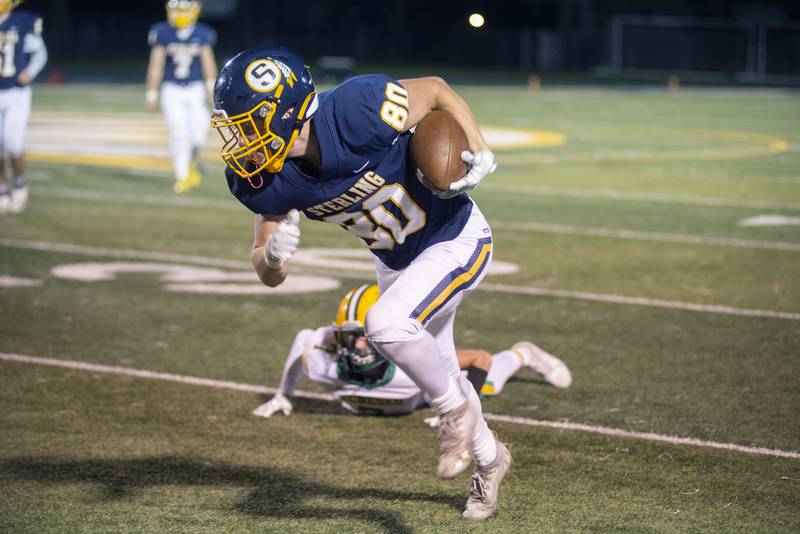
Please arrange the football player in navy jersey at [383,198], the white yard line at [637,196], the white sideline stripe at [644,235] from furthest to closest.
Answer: the white yard line at [637,196] → the white sideline stripe at [644,235] → the football player in navy jersey at [383,198]

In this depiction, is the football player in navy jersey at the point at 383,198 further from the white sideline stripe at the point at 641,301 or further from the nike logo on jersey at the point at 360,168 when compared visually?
the white sideline stripe at the point at 641,301

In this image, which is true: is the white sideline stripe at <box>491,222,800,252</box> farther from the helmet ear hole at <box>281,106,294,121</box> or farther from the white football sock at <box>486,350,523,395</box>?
the helmet ear hole at <box>281,106,294,121</box>

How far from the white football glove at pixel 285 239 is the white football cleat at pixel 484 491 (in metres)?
1.02

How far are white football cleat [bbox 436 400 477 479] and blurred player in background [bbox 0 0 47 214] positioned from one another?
8362 millimetres

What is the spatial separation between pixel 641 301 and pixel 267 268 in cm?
413

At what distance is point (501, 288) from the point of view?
27.5 ft

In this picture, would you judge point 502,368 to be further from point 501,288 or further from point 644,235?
point 644,235

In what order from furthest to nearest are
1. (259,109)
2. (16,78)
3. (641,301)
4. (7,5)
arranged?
(16,78) < (7,5) < (641,301) < (259,109)

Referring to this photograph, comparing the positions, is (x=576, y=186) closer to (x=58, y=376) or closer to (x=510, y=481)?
(x=58, y=376)

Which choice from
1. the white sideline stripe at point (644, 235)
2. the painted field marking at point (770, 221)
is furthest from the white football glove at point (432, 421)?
the painted field marking at point (770, 221)

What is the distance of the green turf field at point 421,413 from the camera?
448 cm

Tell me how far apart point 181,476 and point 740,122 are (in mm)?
19301

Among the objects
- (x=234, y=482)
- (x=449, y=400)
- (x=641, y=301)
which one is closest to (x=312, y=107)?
(x=449, y=400)

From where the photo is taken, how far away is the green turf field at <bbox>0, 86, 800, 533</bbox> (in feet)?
14.7
